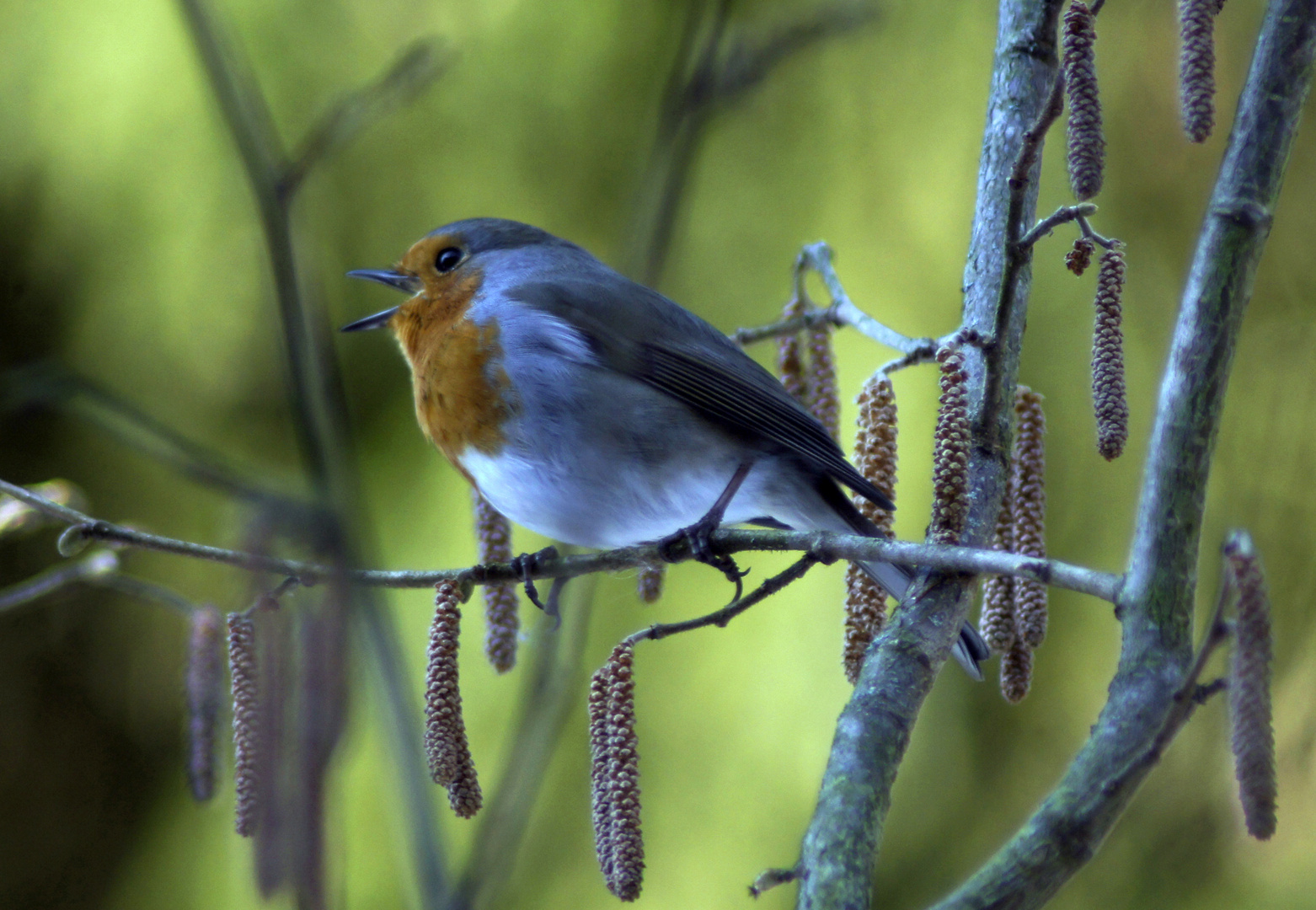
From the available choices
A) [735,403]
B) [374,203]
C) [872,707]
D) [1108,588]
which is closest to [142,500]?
[374,203]

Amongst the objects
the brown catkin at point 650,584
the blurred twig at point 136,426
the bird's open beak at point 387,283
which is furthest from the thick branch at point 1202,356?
the bird's open beak at point 387,283

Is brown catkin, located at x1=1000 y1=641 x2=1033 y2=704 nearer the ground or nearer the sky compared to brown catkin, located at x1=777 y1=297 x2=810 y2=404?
nearer the ground

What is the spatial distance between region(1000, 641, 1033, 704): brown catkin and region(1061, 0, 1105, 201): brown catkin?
20.5 inches

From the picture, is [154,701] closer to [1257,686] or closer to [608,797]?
[608,797]

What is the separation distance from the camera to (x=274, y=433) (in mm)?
3781

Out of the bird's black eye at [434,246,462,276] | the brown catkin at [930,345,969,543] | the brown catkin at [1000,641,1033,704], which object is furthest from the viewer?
the bird's black eye at [434,246,462,276]

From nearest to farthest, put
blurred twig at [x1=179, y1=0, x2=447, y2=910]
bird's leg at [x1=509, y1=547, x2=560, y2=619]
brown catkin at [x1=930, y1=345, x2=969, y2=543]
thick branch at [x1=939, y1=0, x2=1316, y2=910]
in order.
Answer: blurred twig at [x1=179, y1=0, x2=447, y2=910], thick branch at [x1=939, y1=0, x2=1316, y2=910], brown catkin at [x1=930, y1=345, x2=969, y2=543], bird's leg at [x1=509, y1=547, x2=560, y2=619]

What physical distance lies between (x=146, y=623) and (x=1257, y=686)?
3451 millimetres

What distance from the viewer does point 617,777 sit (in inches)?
52.3

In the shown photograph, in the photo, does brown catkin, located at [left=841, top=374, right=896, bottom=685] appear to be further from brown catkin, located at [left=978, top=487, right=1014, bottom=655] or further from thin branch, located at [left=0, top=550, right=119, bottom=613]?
thin branch, located at [left=0, top=550, right=119, bottom=613]

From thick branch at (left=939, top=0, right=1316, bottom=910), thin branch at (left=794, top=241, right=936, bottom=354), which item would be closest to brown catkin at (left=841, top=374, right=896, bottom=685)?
thin branch at (left=794, top=241, right=936, bottom=354)

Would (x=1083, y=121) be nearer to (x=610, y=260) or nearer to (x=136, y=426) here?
(x=136, y=426)

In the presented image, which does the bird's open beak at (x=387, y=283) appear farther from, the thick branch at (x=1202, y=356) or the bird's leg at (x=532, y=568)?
the thick branch at (x=1202, y=356)

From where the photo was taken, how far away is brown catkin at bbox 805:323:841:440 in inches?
73.8
